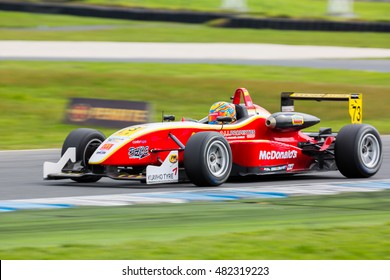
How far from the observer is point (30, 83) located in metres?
26.2

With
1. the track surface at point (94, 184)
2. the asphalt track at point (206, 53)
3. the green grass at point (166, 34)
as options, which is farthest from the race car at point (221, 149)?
the green grass at point (166, 34)

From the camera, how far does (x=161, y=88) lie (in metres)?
26.0

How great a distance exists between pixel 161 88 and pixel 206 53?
9542mm

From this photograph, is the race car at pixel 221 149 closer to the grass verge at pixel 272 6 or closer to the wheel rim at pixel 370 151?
the wheel rim at pixel 370 151

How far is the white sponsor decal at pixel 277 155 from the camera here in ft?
43.3

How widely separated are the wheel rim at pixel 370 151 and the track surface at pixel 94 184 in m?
0.22

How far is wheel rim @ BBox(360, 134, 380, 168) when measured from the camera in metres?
13.6

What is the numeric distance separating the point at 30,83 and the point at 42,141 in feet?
23.8

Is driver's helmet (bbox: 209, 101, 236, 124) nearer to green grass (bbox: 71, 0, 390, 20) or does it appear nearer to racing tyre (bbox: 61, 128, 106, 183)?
racing tyre (bbox: 61, 128, 106, 183)

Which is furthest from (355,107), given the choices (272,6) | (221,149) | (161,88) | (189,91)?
(272,6)

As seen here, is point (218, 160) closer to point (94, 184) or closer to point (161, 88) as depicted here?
point (94, 184)

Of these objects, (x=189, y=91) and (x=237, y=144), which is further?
(x=189, y=91)

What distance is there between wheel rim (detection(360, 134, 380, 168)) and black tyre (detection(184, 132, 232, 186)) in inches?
82.0
